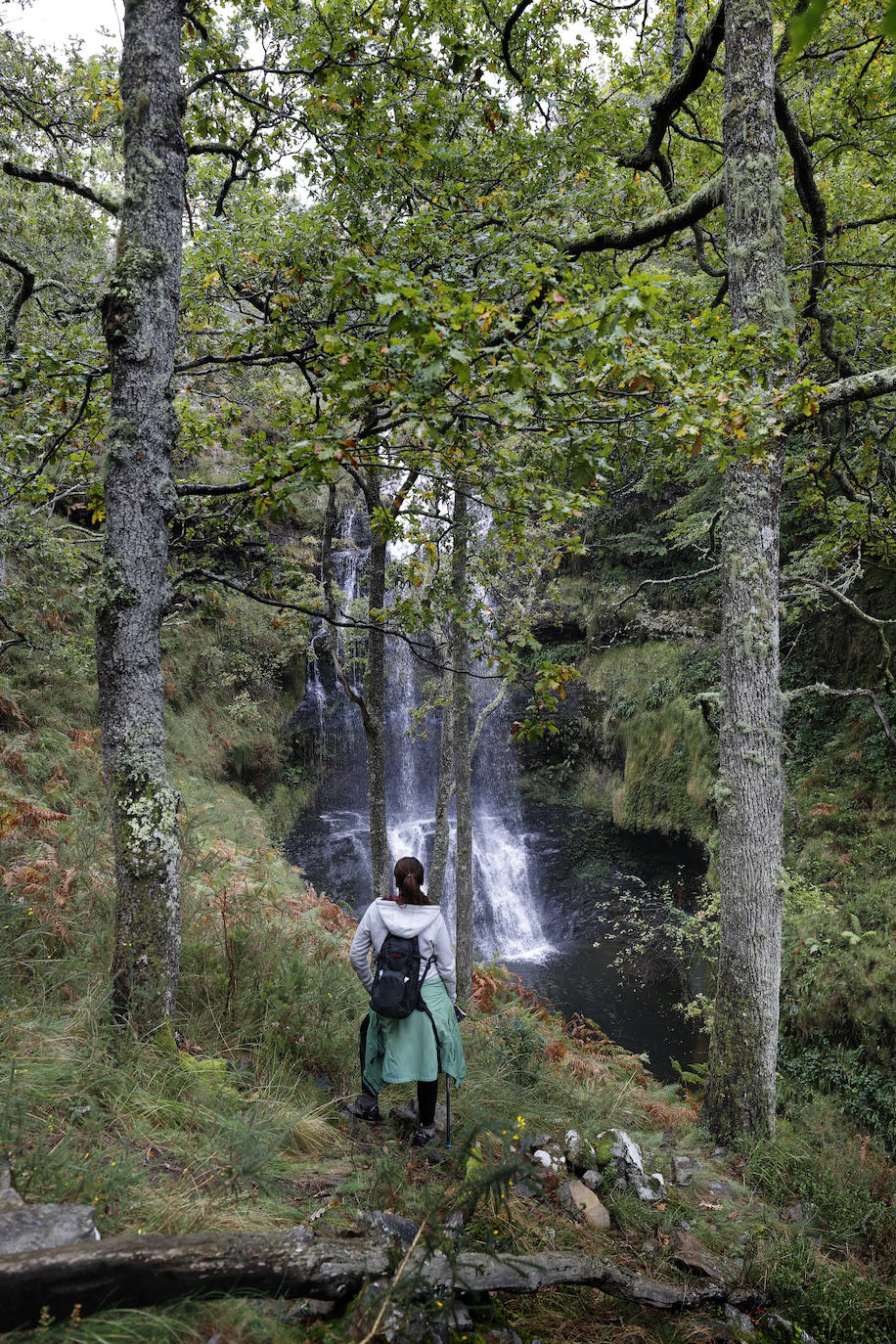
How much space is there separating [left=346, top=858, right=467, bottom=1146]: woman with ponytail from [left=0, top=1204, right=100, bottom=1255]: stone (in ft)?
5.70

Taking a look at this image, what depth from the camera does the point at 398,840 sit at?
654 inches

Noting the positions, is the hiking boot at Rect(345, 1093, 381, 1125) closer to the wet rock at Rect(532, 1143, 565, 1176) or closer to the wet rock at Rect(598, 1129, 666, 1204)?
the wet rock at Rect(532, 1143, 565, 1176)

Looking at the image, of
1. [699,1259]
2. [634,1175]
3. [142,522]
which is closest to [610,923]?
[634,1175]

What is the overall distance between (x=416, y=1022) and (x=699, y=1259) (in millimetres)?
1718

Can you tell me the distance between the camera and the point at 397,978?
372 cm

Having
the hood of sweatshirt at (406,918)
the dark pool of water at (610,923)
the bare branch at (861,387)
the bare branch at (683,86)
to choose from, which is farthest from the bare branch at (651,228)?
the dark pool of water at (610,923)

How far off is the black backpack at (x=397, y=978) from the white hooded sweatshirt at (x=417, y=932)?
0.16 feet

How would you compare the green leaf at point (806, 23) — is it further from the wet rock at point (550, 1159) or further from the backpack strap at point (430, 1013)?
the wet rock at point (550, 1159)

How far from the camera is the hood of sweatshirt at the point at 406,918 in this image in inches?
150

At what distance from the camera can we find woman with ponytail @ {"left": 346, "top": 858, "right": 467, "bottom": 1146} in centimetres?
379

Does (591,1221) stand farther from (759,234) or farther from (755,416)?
(759,234)

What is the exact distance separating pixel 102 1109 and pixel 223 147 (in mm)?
5671

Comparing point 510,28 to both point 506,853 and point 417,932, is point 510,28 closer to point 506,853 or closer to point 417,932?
point 417,932

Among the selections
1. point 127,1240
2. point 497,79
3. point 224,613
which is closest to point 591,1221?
point 127,1240
